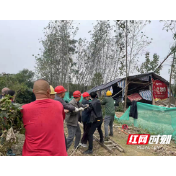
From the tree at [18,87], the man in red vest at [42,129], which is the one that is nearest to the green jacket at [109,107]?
the man in red vest at [42,129]

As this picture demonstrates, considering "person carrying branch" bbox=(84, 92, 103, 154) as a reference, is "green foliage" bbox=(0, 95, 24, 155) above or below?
above

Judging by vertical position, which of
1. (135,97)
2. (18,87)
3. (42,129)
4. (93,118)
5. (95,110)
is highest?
(42,129)

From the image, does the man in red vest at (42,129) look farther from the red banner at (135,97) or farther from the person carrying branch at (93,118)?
the red banner at (135,97)

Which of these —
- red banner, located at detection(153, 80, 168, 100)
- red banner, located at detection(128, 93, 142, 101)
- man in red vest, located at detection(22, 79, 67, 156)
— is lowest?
red banner, located at detection(128, 93, 142, 101)

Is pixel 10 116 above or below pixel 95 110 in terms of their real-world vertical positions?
above

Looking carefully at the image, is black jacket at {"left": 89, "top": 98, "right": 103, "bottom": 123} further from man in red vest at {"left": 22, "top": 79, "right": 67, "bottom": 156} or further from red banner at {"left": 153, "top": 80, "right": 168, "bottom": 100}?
red banner at {"left": 153, "top": 80, "right": 168, "bottom": 100}

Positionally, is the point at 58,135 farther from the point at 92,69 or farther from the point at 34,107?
the point at 92,69

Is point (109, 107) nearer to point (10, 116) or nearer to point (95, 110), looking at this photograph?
point (95, 110)

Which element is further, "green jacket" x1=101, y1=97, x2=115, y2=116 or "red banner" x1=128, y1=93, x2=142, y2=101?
"red banner" x1=128, y1=93, x2=142, y2=101

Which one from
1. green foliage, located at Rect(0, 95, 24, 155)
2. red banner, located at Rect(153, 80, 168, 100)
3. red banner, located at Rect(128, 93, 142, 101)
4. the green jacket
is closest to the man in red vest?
green foliage, located at Rect(0, 95, 24, 155)

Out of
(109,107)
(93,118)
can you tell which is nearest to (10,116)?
(93,118)

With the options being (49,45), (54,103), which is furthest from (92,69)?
(54,103)

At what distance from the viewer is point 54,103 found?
1.80 metres

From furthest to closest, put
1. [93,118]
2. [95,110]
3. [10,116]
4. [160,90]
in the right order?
[160,90] < [95,110] < [93,118] < [10,116]
